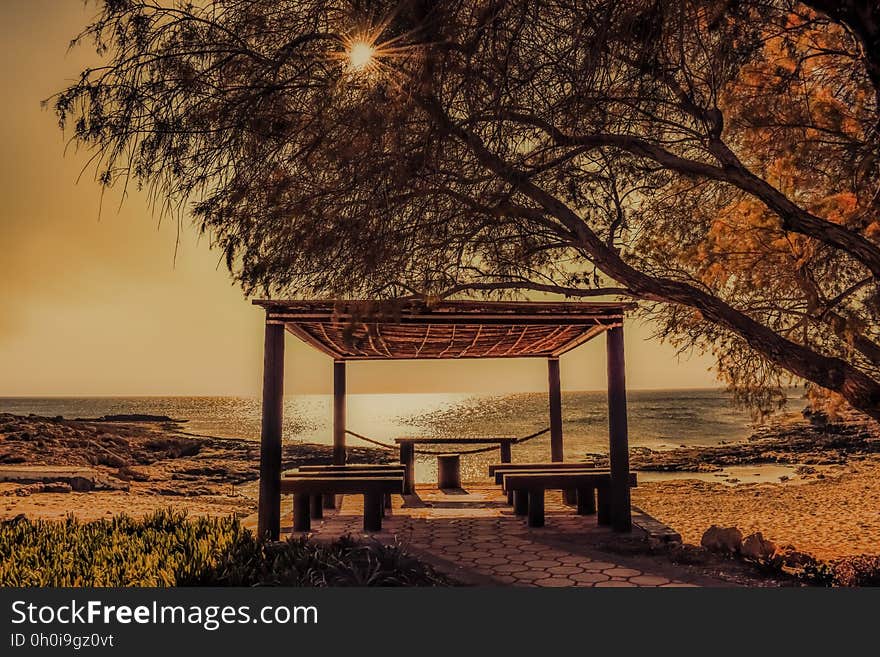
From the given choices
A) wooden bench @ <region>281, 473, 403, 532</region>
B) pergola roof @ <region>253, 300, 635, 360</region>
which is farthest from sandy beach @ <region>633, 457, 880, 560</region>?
wooden bench @ <region>281, 473, 403, 532</region>

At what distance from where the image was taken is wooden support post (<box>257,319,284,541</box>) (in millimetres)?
6223

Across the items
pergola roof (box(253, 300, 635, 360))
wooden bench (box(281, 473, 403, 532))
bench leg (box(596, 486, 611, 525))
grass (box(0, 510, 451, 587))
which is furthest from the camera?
bench leg (box(596, 486, 611, 525))

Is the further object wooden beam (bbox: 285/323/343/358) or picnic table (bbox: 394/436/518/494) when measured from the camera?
picnic table (bbox: 394/436/518/494)

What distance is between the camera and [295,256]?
4.72 m

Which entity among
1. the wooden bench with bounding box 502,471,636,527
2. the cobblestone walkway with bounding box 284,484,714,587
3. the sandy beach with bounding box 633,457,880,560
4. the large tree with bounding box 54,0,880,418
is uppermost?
the large tree with bounding box 54,0,880,418

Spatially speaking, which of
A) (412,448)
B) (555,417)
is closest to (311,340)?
(412,448)

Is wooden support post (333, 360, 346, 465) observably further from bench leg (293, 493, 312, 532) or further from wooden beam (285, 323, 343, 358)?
bench leg (293, 493, 312, 532)

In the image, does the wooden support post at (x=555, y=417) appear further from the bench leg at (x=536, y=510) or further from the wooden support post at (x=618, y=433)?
the wooden support post at (x=618, y=433)

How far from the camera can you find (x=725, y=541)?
618 cm

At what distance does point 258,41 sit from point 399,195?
1381 mm

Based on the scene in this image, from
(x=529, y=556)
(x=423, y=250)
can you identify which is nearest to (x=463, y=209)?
(x=423, y=250)

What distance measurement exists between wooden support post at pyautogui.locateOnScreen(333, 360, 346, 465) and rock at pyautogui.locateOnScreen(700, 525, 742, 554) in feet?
17.8

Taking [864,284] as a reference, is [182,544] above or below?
below

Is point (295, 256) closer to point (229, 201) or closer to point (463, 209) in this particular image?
point (229, 201)
